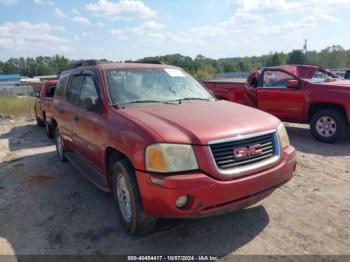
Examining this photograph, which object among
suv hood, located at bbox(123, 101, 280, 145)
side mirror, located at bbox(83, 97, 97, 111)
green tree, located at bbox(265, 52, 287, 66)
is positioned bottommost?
suv hood, located at bbox(123, 101, 280, 145)

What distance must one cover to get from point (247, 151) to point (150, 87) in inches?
69.2

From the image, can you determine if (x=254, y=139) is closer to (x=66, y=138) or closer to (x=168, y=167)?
(x=168, y=167)

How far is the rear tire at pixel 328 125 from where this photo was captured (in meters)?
7.25

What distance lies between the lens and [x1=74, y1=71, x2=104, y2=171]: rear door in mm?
4180

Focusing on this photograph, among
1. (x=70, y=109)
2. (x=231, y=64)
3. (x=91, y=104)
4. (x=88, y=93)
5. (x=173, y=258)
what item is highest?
(x=231, y=64)

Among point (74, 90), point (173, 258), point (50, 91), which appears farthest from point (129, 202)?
point (50, 91)

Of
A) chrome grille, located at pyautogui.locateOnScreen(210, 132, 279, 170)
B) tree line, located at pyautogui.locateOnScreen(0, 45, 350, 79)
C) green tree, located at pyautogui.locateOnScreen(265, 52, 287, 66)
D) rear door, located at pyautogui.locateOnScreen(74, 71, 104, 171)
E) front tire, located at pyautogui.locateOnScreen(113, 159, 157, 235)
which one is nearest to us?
chrome grille, located at pyautogui.locateOnScreen(210, 132, 279, 170)

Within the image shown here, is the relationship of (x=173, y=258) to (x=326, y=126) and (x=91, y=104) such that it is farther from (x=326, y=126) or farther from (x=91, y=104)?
(x=326, y=126)

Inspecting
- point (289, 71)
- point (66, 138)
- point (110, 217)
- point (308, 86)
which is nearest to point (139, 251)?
point (110, 217)

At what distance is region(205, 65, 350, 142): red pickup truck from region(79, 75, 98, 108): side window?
198 inches

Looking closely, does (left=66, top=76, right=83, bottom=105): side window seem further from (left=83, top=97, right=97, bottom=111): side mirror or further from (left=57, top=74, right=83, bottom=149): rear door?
(left=83, top=97, right=97, bottom=111): side mirror

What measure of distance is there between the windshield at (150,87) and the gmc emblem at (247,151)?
1.42m

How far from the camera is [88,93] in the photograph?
4.77 meters

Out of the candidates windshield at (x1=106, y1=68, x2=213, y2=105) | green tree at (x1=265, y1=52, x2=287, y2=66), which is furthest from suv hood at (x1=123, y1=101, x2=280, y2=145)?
green tree at (x1=265, y1=52, x2=287, y2=66)
